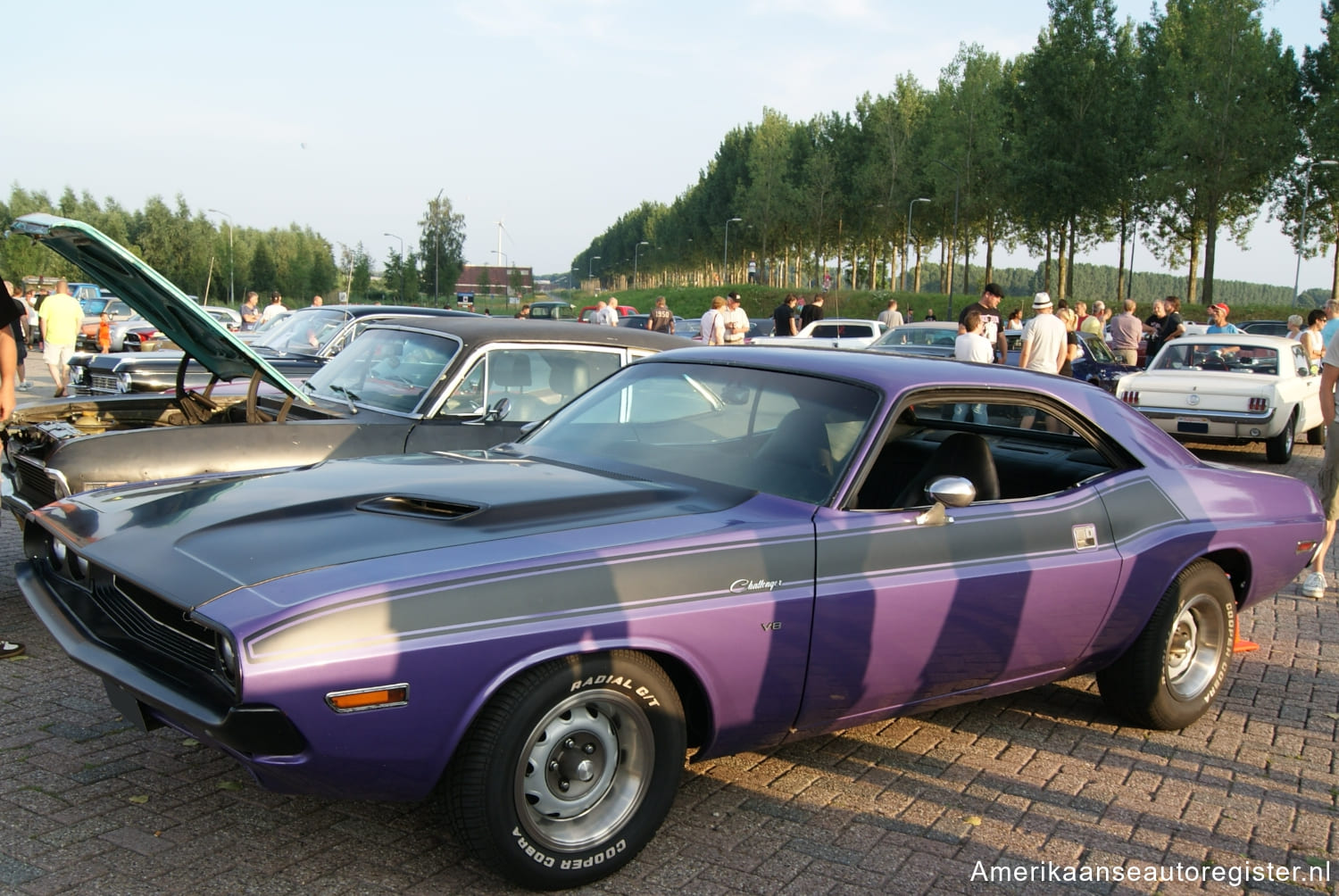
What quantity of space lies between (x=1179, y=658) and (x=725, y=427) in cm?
233

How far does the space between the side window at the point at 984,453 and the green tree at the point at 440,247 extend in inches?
2462

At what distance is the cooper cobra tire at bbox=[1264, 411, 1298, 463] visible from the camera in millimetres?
13391

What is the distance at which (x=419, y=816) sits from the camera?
3475 mm

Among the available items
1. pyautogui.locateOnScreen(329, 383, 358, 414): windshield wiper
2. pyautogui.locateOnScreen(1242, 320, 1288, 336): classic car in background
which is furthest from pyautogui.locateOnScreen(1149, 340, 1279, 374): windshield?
pyautogui.locateOnScreen(1242, 320, 1288, 336): classic car in background

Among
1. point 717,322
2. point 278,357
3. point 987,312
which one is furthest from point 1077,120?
point 278,357

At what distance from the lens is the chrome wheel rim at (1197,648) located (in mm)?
4660

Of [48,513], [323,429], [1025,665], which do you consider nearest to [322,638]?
[48,513]

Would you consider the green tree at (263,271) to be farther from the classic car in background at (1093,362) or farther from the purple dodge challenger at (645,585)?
the purple dodge challenger at (645,585)

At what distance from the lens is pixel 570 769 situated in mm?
3020

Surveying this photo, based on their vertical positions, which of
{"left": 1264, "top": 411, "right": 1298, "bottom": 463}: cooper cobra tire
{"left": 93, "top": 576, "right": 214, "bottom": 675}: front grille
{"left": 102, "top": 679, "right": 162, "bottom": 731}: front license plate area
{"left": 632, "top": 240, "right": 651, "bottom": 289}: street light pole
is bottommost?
{"left": 1264, "top": 411, "right": 1298, "bottom": 463}: cooper cobra tire

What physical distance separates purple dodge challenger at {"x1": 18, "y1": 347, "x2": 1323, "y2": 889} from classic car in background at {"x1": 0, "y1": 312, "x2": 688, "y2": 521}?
131 cm

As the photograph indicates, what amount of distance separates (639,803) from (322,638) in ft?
3.53

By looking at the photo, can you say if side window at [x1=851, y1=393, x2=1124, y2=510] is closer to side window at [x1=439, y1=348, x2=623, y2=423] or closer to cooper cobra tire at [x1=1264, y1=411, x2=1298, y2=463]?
side window at [x1=439, y1=348, x2=623, y2=423]

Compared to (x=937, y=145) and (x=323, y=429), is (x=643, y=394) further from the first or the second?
(x=937, y=145)
